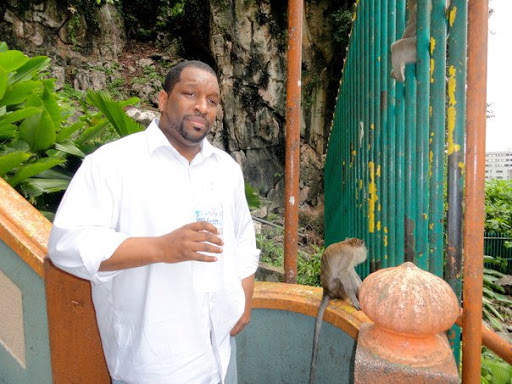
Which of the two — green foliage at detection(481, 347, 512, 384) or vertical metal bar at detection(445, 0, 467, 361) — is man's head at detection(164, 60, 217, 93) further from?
green foliage at detection(481, 347, 512, 384)

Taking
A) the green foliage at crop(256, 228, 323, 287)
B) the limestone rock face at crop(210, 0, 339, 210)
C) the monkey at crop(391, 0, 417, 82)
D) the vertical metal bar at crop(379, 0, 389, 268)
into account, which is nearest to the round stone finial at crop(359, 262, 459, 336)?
the vertical metal bar at crop(379, 0, 389, 268)

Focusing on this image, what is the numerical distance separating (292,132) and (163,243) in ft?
4.89

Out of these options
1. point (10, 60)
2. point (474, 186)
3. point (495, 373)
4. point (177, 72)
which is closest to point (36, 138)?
point (10, 60)

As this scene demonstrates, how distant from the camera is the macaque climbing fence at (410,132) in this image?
3.97ft

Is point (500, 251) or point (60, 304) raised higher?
point (60, 304)

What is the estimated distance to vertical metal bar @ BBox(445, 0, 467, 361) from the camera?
118cm

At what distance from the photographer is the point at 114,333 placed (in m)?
1.24

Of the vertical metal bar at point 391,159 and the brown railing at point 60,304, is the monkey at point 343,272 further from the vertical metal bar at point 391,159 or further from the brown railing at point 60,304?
the brown railing at point 60,304

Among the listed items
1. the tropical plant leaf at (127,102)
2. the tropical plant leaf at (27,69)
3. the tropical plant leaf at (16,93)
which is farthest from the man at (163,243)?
the tropical plant leaf at (27,69)

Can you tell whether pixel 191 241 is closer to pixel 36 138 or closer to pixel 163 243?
pixel 163 243

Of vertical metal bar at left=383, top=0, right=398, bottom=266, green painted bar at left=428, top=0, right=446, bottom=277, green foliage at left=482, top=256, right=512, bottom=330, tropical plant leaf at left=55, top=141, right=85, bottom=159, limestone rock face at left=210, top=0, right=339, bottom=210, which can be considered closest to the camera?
green painted bar at left=428, top=0, right=446, bottom=277

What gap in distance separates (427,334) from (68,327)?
1.30 metres

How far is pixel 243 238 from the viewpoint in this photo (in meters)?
1.60

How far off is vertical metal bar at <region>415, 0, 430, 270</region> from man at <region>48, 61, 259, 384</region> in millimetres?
746
